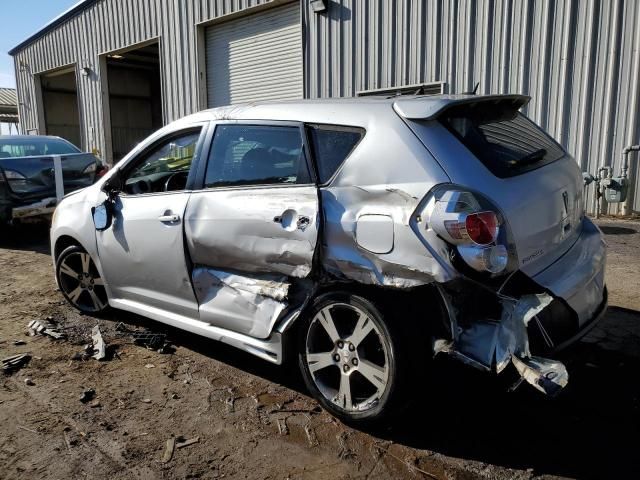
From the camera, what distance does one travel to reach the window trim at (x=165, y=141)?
3.46 m

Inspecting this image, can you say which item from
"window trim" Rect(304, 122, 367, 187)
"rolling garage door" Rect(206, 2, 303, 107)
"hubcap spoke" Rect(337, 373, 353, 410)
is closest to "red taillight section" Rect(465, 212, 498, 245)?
"window trim" Rect(304, 122, 367, 187)

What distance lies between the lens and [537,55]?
24.8ft

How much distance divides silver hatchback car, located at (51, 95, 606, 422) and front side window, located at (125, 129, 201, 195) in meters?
0.10

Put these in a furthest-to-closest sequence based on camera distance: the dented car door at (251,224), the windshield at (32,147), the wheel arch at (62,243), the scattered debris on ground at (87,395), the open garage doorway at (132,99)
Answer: the open garage doorway at (132,99) < the windshield at (32,147) < the wheel arch at (62,243) < the scattered debris on ground at (87,395) < the dented car door at (251,224)

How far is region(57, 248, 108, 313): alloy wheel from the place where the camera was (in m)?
4.35

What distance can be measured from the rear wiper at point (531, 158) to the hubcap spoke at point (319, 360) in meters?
1.38

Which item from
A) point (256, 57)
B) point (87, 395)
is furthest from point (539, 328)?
point (256, 57)

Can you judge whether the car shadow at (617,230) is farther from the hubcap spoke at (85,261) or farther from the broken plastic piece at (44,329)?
the broken plastic piece at (44,329)

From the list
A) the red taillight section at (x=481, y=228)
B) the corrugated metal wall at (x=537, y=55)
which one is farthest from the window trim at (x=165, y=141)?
the corrugated metal wall at (x=537, y=55)

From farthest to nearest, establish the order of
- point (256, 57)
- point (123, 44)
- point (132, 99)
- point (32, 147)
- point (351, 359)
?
point (132, 99), point (123, 44), point (256, 57), point (32, 147), point (351, 359)

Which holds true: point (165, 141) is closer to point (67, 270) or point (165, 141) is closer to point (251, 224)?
point (251, 224)

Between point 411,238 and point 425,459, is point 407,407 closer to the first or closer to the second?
point 425,459

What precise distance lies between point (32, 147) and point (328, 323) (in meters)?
7.60

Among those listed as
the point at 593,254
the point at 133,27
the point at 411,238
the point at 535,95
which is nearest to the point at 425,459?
the point at 411,238
